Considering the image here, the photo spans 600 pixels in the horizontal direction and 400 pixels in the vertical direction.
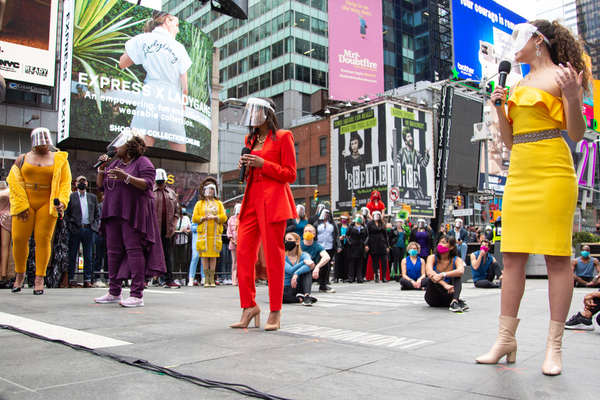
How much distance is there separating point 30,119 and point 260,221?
996 inches

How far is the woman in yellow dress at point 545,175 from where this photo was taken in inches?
117

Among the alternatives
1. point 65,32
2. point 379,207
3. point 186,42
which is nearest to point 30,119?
point 65,32

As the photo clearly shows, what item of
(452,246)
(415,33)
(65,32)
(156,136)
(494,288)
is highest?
(415,33)

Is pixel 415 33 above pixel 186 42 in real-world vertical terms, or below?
above

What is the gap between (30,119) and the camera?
25.5m

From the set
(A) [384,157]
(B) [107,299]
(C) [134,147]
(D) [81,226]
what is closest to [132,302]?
(B) [107,299]

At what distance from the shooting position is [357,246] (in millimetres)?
13992

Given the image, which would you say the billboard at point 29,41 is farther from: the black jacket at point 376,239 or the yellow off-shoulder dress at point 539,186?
the yellow off-shoulder dress at point 539,186

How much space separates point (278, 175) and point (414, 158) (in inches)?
1605

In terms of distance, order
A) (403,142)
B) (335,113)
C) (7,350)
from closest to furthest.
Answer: (7,350) < (403,142) < (335,113)

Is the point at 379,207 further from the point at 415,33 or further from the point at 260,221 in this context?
the point at 415,33

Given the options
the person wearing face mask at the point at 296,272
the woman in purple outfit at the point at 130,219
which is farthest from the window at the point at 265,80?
the woman in purple outfit at the point at 130,219

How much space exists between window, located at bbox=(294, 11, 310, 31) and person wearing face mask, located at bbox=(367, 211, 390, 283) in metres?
45.0

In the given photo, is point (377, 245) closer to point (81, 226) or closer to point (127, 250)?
point (81, 226)
